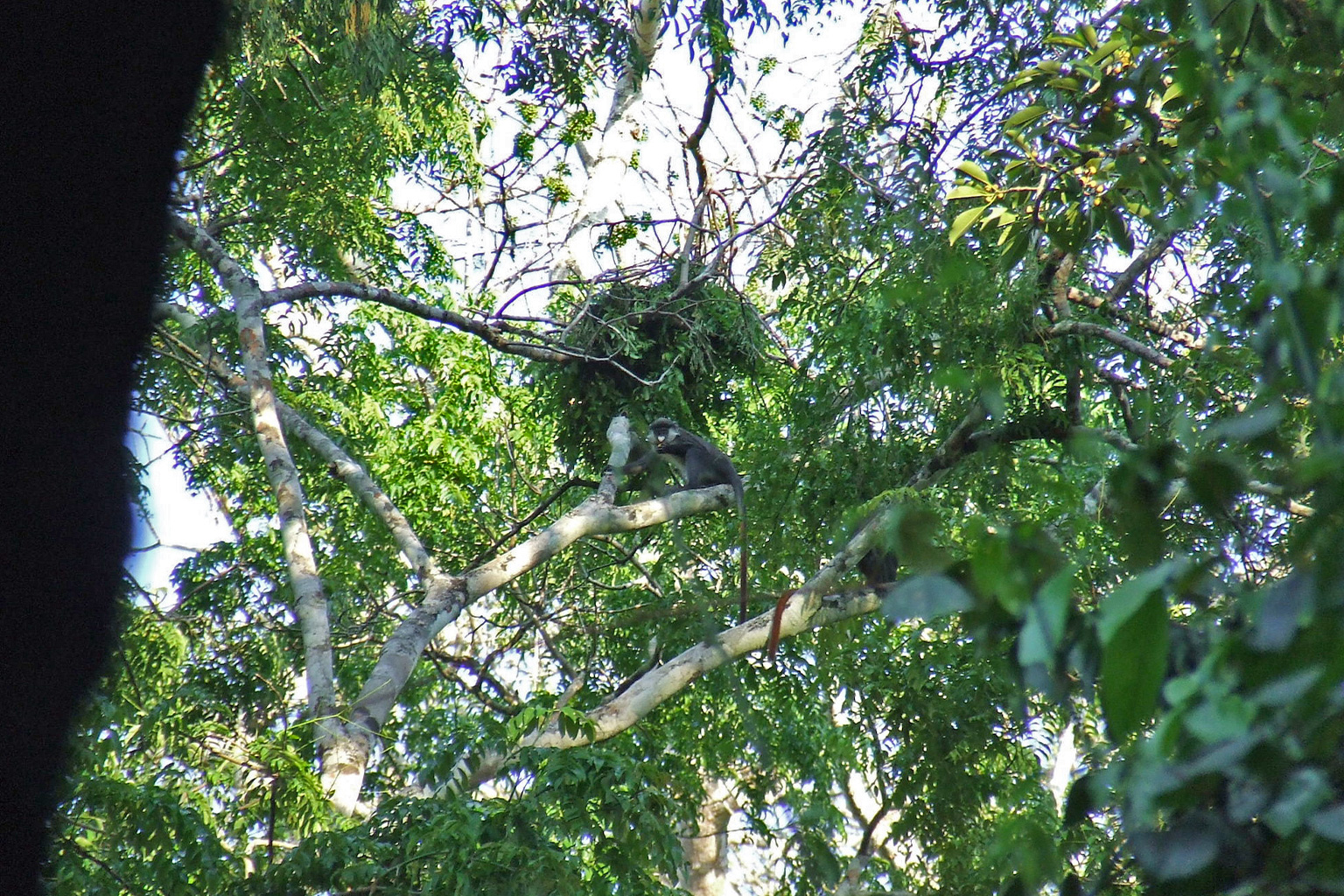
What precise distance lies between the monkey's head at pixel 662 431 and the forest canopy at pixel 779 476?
0.47m

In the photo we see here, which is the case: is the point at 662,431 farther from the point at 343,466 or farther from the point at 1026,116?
the point at 1026,116

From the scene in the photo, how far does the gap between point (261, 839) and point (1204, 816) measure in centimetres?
417

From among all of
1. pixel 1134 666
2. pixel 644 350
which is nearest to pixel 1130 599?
pixel 1134 666

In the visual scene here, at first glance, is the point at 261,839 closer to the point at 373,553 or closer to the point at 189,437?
the point at 189,437

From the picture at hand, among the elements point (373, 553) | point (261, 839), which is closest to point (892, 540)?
point (261, 839)

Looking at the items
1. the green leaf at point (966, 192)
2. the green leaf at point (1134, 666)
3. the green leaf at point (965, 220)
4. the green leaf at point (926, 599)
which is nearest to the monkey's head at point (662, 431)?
the green leaf at point (966, 192)

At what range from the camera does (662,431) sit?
8.40 meters

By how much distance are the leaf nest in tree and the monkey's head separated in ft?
2.30

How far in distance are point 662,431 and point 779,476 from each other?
2.19 m

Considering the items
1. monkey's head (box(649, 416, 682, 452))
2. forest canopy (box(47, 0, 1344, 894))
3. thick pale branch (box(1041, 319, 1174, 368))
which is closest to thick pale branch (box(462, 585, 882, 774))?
forest canopy (box(47, 0, 1344, 894))

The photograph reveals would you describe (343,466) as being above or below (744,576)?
above

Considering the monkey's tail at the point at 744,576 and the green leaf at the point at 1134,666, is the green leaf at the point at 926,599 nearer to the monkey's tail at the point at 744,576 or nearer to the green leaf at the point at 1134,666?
the green leaf at the point at 1134,666

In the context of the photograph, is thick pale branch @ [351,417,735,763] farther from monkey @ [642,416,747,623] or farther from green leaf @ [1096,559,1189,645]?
green leaf @ [1096,559,1189,645]

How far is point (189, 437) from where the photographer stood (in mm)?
6137
